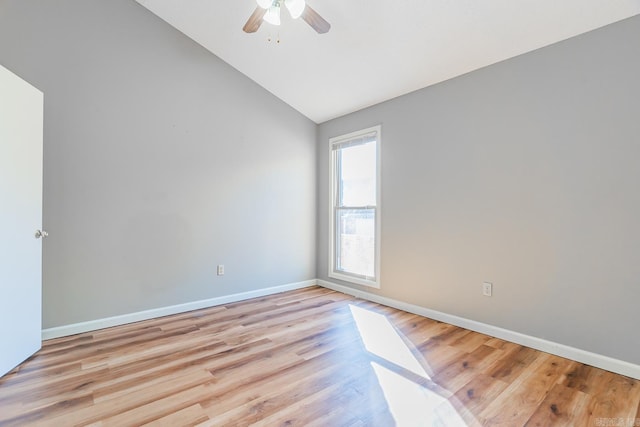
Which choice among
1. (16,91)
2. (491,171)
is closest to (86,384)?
(16,91)

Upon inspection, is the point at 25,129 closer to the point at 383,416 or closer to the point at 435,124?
the point at 383,416

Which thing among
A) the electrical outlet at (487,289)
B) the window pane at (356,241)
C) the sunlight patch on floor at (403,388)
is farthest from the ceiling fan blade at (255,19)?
the electrical outlet at (487,289)

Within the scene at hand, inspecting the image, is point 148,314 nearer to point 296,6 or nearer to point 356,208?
point 356,208

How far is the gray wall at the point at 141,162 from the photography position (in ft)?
8.50

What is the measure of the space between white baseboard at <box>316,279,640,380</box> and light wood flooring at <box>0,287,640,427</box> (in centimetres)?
7

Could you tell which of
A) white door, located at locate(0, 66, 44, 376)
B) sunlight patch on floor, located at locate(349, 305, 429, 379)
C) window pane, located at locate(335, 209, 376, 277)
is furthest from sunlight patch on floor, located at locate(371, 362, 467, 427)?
white door, located at locate(0, 66, 44, 376)

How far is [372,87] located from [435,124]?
0.83 meters

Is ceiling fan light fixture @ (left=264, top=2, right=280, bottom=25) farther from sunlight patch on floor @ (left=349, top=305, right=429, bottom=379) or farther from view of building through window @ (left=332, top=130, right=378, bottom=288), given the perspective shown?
sunlight patch on floor @ (left=349, top=305, right=429, bottom=379)

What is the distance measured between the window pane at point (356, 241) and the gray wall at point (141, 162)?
81cm

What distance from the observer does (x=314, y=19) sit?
2184 millimetres

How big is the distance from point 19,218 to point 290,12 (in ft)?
7.81

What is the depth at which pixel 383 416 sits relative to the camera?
1613 millimetres

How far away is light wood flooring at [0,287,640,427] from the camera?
1606mm

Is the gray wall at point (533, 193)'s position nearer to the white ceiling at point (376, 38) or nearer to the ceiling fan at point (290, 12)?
the white ceiling at point (376, 38)
